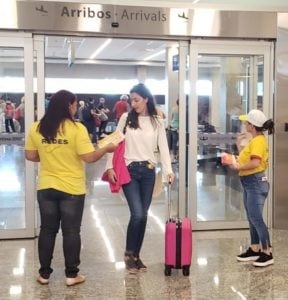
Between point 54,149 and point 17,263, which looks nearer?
point 54,149

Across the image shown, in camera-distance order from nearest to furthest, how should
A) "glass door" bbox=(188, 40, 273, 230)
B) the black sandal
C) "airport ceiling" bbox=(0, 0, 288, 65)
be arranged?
the black sandal → "airport ceiling" bbox=(0, 0, 288, 65) → "glass door" bbox=(188, 40, 273, 230)

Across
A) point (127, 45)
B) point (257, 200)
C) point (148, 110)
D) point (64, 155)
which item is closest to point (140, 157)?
point (148, 110)

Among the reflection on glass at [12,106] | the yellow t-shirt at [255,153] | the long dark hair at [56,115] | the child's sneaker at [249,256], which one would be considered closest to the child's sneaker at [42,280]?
the long dark hair at [56,115]

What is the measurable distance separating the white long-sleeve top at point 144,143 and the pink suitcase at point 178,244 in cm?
39

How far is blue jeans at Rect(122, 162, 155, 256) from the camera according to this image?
3.90 m

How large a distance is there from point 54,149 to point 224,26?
2.52 metres

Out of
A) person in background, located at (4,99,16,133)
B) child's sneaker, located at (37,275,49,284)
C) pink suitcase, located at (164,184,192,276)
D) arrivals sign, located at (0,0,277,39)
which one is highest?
arrivals sign, located at (0,0,277,39)

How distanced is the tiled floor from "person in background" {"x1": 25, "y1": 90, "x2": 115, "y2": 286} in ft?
1.02

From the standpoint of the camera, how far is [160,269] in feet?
13.5

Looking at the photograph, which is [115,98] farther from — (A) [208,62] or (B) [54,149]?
(B) [54,149]

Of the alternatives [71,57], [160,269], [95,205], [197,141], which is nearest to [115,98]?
[71,57]

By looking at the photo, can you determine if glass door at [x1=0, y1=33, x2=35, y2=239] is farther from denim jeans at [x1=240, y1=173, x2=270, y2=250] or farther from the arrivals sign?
denim jeans at [x1=240, y1=173, x2=270, y2=250]

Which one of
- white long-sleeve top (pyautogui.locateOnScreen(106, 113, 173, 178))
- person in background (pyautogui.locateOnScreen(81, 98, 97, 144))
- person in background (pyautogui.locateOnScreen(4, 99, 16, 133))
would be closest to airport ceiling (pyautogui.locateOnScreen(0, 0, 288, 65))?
person in background (pyautogui.locateOnScreen(4, 99, 16, 133))

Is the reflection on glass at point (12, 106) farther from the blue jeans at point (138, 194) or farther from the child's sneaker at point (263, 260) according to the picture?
the child's sneaker at point (263, 260)
